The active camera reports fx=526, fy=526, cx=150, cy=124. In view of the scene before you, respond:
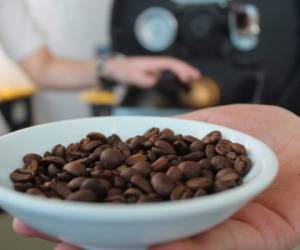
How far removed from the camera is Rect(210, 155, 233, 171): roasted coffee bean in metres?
0.44

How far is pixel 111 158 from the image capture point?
1.46 ft

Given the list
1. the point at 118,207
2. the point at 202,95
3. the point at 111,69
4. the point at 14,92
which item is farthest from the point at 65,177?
the point at 14,92

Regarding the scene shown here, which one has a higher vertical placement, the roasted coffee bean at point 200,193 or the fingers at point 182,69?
the roasted coffee bean at point 200,193

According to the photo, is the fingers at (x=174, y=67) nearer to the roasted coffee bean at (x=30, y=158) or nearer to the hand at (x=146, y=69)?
the hand at (x=146, y=69)

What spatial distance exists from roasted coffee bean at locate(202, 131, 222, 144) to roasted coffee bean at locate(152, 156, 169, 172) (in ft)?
0.22

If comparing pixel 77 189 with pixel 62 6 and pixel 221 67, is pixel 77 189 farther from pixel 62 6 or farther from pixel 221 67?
pixel 62 6

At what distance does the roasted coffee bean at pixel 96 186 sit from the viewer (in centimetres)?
38

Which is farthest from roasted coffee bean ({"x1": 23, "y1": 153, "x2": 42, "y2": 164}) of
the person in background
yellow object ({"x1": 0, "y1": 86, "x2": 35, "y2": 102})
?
yellow object ({"x1": 0, "y1": 86, "x2": 35, "y2": 102})

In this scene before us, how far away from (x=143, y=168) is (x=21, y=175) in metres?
0.10

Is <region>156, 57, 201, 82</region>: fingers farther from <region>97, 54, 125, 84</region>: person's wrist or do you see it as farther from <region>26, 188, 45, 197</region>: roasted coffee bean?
<region>26, 188, 45, 197</region>: roasted coffee bean

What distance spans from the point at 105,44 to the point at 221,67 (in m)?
0.81

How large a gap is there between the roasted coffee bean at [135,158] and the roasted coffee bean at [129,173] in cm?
3

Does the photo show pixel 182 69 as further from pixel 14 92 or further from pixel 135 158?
pixel 14 92

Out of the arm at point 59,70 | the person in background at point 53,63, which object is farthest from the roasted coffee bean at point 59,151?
the arm at point 59,70
